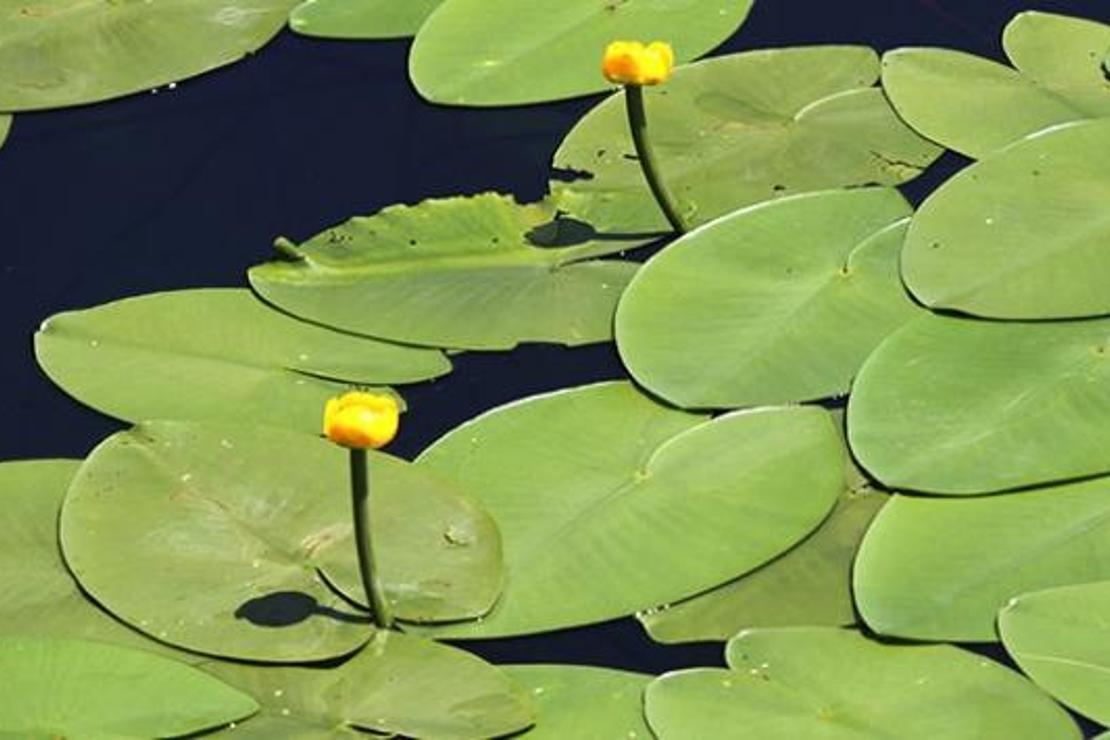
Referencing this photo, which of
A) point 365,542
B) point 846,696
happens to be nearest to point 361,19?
point 365,542

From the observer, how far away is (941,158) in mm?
1720

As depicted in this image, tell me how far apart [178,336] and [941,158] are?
0.60m

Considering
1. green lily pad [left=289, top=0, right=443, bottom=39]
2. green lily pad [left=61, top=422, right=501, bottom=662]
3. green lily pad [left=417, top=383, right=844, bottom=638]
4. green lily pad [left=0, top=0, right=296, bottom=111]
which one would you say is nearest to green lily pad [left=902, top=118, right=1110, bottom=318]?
green lily pad [left=417, top=383, right=844, bottom=638]

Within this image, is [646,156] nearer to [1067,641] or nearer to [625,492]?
[625,492]

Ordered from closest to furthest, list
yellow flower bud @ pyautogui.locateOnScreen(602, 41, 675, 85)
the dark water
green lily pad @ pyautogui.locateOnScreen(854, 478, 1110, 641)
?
green lily pad @ pyautogui.locateOnScreen(854, 478, 1110, 641) → yellow flower bud @ pyautogui.locateOnScreen(602, 41, 675, 85) → the dark water

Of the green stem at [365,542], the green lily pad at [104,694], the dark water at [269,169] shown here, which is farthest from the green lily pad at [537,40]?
the green lily pad at [104,694]

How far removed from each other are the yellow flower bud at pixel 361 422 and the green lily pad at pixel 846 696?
0.22 m

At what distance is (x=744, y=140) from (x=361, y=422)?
2.11 ft

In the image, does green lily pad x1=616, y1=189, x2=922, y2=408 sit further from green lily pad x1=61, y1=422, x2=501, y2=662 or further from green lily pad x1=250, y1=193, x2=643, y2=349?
green lily pad x1=61, y1=422, x2=501, y2=662

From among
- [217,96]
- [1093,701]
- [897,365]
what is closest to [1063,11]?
[897,365]

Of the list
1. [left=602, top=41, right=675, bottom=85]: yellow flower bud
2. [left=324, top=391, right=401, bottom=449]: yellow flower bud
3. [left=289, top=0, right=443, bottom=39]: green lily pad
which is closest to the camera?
[left=324, top=391, right=401, bottom=449]: yellow flower bud

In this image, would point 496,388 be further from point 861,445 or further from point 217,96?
point 217,96

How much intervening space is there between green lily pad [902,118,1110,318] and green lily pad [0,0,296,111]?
633 millimetres

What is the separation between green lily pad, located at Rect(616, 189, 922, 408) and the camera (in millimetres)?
1483
